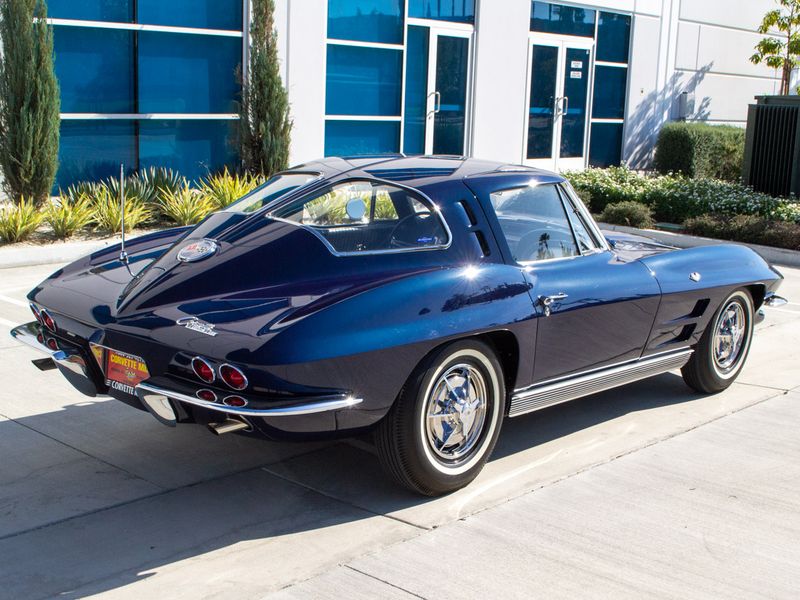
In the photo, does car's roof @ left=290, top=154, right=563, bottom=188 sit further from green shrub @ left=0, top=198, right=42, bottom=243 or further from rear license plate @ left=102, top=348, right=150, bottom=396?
green shrub @ left=0, top=198, right=42, bottom=243

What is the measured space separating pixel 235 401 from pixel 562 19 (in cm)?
1609

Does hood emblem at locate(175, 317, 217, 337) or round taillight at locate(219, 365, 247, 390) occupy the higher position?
hood emblem at locate(175, 317, 217, 337)

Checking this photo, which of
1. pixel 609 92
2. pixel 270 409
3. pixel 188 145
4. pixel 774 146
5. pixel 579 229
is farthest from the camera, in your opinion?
pixel 609 92

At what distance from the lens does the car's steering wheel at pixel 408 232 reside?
4801 millimetres

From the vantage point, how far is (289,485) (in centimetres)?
479

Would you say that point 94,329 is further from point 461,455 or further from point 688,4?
point 688,4

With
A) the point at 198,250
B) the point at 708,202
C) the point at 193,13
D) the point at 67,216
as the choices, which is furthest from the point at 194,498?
the point at 708,202

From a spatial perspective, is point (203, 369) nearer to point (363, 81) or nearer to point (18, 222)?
point (18, 222)

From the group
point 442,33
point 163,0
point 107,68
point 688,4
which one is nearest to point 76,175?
point 107,68

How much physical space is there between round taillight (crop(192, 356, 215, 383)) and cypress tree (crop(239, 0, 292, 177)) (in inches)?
367

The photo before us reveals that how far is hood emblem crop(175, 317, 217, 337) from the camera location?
415 cm

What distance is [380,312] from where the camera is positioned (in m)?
4.27

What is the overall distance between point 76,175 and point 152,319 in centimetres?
863

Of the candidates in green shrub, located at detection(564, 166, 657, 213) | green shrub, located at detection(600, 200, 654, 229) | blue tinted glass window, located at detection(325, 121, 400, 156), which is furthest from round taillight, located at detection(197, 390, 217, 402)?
green shrub, located at detection(564, 166, 657, 213)
